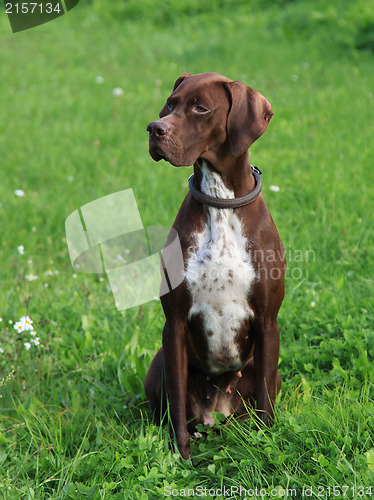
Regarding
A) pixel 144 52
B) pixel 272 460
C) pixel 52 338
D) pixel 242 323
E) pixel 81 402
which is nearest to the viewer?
pixel 272 460

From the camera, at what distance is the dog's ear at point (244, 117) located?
260 cm

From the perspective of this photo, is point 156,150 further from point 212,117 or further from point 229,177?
point 229,177

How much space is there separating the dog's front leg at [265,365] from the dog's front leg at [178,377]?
0.33m

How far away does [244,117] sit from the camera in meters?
2.61

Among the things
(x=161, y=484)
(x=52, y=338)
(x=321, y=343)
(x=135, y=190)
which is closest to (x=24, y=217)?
(x=135, y=190)

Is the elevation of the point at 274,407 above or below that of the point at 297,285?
above

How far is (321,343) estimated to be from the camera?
3527mm

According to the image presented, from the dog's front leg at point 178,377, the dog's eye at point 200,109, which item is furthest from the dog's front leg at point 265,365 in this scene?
the dog's eye at point 200,109

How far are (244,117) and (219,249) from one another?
553 millimetres

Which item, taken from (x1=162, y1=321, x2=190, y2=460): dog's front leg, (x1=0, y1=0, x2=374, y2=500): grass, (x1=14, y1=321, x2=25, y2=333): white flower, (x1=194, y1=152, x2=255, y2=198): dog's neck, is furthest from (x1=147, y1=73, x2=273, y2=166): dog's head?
(x1=14, y1=321, x2=25, y2=333): white flower

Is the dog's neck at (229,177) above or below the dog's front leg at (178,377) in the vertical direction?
above

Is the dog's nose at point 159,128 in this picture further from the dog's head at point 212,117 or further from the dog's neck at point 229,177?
the dog's neck at point 229,177

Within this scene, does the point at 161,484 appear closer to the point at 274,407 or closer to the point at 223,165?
the point at 274,407

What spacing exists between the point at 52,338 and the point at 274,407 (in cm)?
159
